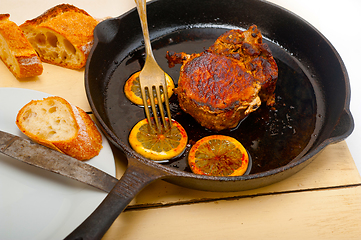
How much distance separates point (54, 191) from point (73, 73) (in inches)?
44.8

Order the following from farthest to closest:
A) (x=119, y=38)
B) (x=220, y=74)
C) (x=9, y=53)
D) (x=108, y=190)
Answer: (x=119, y=38)
(x=9, y=53)
(x=220, y=74)
(x=108, y=190)

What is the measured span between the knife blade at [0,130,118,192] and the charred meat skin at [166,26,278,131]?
752mm

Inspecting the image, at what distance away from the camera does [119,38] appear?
8.43ft

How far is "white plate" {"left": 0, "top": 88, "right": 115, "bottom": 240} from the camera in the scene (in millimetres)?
1608

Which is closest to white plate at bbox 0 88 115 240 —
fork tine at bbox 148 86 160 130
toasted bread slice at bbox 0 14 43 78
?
fork tine at bbox 148 86 160 130

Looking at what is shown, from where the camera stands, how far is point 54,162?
167 cm

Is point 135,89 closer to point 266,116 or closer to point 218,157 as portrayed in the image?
point 218,157

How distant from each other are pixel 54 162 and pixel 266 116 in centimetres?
145

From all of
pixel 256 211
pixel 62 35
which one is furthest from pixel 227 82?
pixel 62 35

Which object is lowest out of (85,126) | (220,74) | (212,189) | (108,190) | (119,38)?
(212,189)

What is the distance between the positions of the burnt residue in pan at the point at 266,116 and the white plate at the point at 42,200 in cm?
41

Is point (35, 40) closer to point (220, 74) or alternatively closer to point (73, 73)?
point (73, 73)

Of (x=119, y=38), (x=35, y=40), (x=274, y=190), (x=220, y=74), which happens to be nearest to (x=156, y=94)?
(x=220, y=74)

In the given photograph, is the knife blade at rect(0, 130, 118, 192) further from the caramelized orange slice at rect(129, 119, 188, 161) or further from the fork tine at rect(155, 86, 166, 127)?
the fork tine at rect(155, 86, 166, 127)
